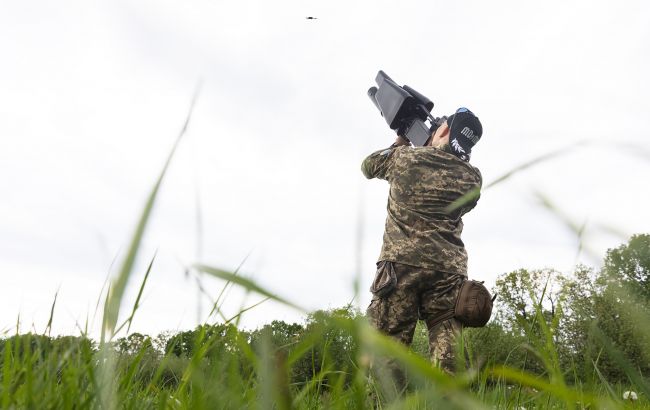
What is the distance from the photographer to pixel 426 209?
533 cm

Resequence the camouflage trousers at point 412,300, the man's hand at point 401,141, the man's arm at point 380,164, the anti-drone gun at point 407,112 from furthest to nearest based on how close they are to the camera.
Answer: the man's hand at point 401,141 < the anti-drone gun at point 407,112 < the man's arm at point 380,164 < the camouflage trousers at point 412,300

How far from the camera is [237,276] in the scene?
45cm

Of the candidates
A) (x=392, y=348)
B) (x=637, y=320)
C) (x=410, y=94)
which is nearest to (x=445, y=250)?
(x=410, y=94)

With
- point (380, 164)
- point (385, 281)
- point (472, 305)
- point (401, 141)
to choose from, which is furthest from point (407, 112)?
point (472, 305)

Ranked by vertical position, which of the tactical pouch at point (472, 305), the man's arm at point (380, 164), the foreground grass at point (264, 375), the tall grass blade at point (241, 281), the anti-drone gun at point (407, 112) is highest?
the anti-drone gun at point (407, 112)

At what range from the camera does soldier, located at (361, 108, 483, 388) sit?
16.8 ft

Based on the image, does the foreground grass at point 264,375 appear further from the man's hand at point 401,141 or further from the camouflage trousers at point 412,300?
the man's hand at point 401,141

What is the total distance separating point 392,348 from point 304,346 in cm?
24

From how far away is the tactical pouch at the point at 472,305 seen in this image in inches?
187

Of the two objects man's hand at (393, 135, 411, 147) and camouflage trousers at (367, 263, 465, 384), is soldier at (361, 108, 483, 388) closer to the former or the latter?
camouflage trousers at (367, 263, 465, 384)

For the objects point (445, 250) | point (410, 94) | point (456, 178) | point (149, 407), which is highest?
point (410, 94)

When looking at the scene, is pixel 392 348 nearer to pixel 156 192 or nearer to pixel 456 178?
pixel 156 192

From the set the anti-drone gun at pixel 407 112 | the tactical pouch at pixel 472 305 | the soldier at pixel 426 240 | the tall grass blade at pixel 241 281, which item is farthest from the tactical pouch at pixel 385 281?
the tall grass blade at pixel 241 281

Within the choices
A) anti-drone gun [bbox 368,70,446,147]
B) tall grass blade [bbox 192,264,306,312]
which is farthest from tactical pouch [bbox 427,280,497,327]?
tall grass blade [bbox 192,264,306,312]
